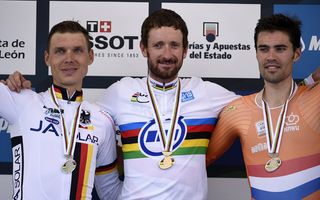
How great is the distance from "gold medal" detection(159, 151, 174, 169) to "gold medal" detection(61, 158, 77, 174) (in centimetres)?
46

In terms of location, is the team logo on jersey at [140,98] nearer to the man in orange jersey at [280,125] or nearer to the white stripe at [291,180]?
the man in orange jersey at [280,125]

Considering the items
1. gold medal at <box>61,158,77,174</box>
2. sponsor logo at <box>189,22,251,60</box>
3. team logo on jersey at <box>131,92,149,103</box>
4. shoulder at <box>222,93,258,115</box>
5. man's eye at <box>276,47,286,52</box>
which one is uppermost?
sponsor logo at <box>189,22,251,60</box>

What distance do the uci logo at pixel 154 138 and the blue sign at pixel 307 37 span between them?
111cm

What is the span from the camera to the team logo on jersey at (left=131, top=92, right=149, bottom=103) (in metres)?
2.58

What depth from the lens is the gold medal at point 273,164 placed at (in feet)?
7.57

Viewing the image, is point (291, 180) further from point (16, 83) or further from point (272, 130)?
point (16, 83)

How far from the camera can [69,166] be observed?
228 cm

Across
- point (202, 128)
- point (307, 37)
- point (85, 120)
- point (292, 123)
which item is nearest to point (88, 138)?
point (85, 120)

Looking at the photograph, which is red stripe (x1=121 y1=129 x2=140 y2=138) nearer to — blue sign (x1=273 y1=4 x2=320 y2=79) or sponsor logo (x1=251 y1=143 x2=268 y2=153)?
sponsor logo (x1=251 y1=143 x2=268 y2=153)

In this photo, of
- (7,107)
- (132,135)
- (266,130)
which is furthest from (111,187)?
(266,130)

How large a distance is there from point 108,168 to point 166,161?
1.39 ft

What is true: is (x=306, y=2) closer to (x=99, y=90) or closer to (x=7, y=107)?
(x=99, y=90)

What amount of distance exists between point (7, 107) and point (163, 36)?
925 millimetres

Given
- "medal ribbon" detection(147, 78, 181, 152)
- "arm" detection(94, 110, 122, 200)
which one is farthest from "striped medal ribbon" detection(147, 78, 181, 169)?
"arm" detection(94, 110, 122, 200)
